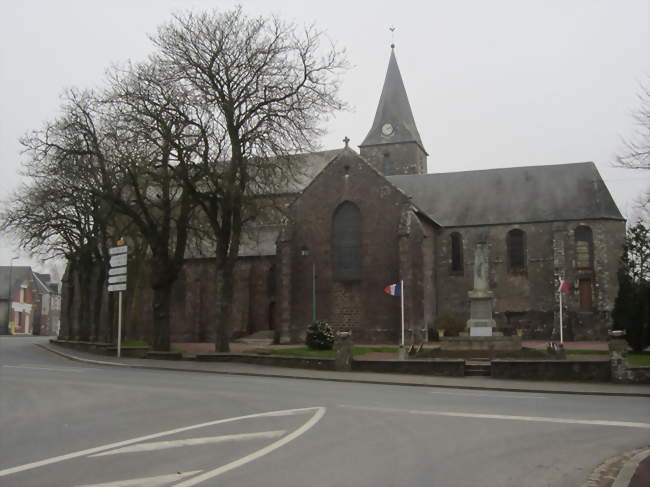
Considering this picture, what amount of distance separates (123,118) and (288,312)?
51.3 ft

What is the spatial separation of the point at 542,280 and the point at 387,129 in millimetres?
23730

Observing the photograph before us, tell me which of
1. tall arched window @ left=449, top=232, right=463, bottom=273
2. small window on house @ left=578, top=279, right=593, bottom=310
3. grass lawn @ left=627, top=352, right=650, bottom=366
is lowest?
grass lawn @ left=627, top=352, right=650, bottom=366

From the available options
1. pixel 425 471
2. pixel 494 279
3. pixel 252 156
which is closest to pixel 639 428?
pixel 425 471

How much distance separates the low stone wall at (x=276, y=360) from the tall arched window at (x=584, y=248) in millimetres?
24641

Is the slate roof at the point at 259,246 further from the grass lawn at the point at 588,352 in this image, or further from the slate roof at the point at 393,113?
the grass lawn at the point at 588,352

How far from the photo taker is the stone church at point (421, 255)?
38.0m

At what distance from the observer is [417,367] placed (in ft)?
72.9

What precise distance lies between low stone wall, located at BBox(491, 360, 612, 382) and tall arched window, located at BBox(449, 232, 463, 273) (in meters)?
24.0

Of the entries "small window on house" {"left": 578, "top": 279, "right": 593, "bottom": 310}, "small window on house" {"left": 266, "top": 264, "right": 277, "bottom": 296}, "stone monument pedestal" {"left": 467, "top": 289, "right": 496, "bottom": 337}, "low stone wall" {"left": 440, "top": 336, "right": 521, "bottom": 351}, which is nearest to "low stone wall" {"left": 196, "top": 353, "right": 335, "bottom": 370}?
"low stone wall" {"left": 440, "top": 336, "right": 521, "bottom": 351}

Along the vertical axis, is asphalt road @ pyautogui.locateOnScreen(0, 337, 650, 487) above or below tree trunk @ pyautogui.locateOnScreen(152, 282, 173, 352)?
below

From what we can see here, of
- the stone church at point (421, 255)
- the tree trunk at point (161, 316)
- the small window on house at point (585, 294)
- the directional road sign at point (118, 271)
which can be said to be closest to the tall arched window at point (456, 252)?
the stone church at point (421, 255)

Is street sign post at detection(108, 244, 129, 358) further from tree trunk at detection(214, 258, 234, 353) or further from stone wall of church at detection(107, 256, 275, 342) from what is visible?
stone wall of church at detection(107, 256, 275, 342)

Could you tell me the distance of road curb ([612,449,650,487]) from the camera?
676 cm

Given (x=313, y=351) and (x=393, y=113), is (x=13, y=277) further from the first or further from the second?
(x=313, y=351)
